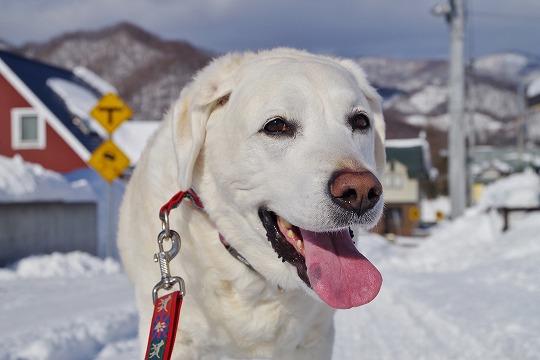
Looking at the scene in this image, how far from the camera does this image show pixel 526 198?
17219 mm

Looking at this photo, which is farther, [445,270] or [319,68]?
[445,270]

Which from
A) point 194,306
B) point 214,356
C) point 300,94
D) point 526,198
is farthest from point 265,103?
point 526,198

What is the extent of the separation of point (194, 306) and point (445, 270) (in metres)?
9.18

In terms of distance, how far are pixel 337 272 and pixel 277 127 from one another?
596 millimetres

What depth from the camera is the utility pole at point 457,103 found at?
2023 cm

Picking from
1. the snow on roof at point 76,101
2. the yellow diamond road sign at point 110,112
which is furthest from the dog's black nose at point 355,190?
the snow on roof at point 76,101

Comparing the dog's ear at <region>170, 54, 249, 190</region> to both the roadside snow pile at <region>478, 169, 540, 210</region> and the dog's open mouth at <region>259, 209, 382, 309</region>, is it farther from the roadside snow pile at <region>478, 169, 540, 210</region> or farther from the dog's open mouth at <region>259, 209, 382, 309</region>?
the roadside snow pile at <region>478, 169, 540, 210</region>

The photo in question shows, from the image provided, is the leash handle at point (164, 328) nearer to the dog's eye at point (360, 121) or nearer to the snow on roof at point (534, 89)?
the dog's eye at point (360, 121)

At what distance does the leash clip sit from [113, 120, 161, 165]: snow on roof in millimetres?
20312

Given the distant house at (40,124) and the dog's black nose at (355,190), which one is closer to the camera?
the dog's black nose at (355,190)

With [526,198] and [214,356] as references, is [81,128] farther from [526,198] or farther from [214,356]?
[214,356]

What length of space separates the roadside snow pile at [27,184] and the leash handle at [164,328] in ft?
31.9

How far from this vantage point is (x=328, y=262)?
7.87 ft

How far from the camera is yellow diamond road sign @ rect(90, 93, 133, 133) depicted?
11.3m
